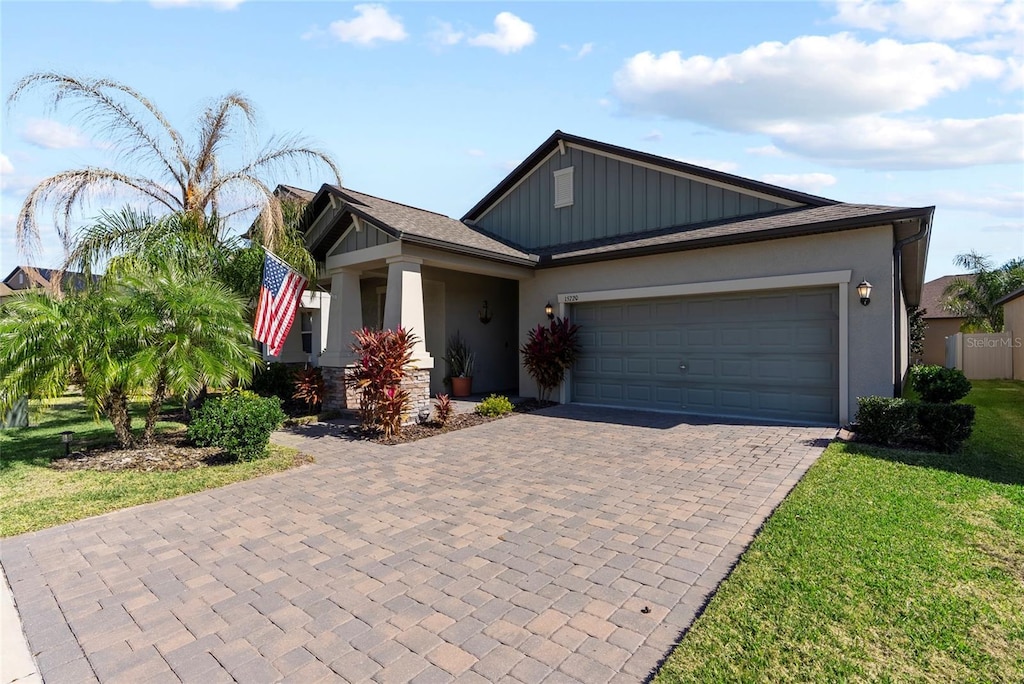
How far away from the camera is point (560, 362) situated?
39.2 feet

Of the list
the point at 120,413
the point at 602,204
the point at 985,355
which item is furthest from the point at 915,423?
the point at 985,355

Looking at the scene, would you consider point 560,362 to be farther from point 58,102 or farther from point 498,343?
point 58,102

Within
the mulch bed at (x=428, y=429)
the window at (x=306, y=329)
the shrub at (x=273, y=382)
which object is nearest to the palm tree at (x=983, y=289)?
the mulch bed at (x=428, y=429)

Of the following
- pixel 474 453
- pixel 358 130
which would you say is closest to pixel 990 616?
pixel 474 453

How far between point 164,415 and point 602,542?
450 inches

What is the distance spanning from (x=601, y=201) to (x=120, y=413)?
34.8ft

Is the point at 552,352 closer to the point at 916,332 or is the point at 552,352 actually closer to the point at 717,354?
the point at 717,354

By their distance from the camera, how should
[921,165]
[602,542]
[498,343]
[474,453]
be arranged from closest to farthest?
1. [602,542]
2. [474,453]
3. [921,165]
4. [498,343]

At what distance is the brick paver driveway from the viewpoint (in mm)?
2939

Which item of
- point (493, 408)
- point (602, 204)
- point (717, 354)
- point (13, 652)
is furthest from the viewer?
point (602, 204)

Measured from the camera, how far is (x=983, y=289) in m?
21.7

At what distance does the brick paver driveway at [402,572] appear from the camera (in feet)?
9.64

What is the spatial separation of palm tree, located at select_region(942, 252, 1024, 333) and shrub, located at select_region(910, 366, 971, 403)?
53.5ft
